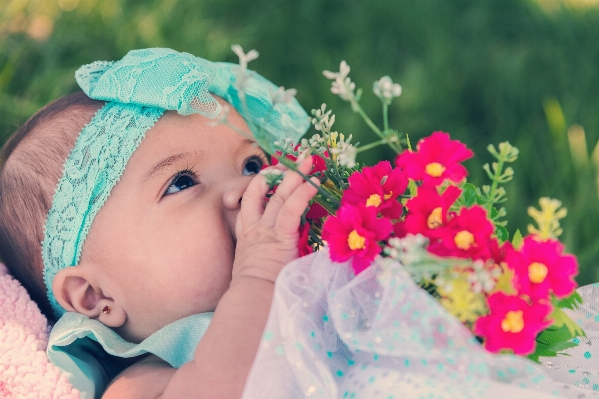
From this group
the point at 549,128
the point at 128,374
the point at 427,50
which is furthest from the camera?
the point at 427,50

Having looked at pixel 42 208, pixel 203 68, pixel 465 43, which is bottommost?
pixel 465 43

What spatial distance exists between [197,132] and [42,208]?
365 mm

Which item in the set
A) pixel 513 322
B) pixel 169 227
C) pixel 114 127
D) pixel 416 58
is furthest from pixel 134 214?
pixel 416 58

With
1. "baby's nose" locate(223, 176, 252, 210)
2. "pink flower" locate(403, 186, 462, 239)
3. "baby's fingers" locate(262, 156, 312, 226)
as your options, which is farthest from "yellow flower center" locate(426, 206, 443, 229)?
"baby's nose" locate(223, 176, 252, 210)

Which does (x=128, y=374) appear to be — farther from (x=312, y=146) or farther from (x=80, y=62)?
(x=80, y=62)

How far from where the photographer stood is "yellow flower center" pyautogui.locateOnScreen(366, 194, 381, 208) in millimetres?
892

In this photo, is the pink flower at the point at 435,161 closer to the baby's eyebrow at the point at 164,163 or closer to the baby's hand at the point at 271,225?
the baby's hand at the point at 271,225

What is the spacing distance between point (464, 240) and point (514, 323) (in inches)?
4.6

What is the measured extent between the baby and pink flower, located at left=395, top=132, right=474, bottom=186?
0.33 metres

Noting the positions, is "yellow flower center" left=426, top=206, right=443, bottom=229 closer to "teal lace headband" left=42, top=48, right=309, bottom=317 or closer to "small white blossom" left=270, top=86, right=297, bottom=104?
"small white blossom" left=270, top=86, right=297, bottom=104

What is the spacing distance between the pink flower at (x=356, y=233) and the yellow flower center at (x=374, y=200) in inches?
0.8

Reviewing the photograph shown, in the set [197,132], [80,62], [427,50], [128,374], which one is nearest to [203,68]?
[197,132]

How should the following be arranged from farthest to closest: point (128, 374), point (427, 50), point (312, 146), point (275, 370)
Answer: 1. point (427, 50)
2. point (128, 374)
3. point (312, 146)
4. point (275, 370)

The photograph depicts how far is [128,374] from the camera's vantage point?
1223mm
